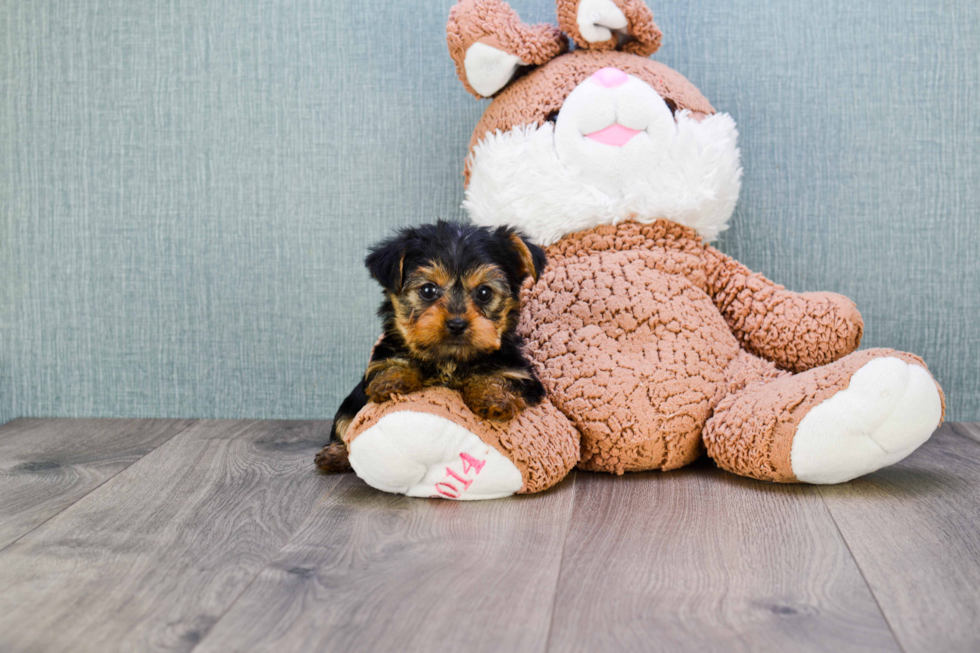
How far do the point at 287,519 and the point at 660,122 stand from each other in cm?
132

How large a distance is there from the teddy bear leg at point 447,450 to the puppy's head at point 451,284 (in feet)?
0.44

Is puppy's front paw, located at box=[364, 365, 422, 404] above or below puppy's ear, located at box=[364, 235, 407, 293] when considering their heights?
below

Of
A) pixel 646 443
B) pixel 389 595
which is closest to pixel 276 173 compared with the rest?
pixel 646 443

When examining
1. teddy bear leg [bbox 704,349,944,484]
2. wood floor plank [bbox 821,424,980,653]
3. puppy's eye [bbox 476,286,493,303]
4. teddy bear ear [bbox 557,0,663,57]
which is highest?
teddy bear ear [bbox 557,0,663,57]

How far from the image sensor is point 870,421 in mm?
1622

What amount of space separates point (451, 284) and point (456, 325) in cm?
12

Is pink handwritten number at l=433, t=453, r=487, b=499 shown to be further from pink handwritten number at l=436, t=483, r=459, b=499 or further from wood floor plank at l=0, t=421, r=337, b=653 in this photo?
wood floor plank at l=0, t=421, r=337, b=653

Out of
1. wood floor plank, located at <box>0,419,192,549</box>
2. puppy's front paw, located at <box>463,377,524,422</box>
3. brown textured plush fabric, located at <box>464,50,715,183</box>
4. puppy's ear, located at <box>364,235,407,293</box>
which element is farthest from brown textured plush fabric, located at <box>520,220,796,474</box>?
wood floor plank, located at <box>0,419,192,549</box>

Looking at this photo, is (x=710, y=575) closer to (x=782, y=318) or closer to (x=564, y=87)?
(x=782, y=318)

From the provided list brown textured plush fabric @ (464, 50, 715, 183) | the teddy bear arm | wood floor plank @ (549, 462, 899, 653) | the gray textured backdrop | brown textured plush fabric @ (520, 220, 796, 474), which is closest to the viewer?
wood floor plank @ (549, 462, 899, 653)

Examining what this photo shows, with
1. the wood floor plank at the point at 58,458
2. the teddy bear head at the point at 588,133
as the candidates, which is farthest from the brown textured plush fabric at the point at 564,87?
the wood floor plank at the point at 58,458

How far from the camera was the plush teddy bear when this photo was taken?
1653 millimetres

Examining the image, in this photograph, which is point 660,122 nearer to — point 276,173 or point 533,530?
point 533,530

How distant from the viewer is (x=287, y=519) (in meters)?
1.62
